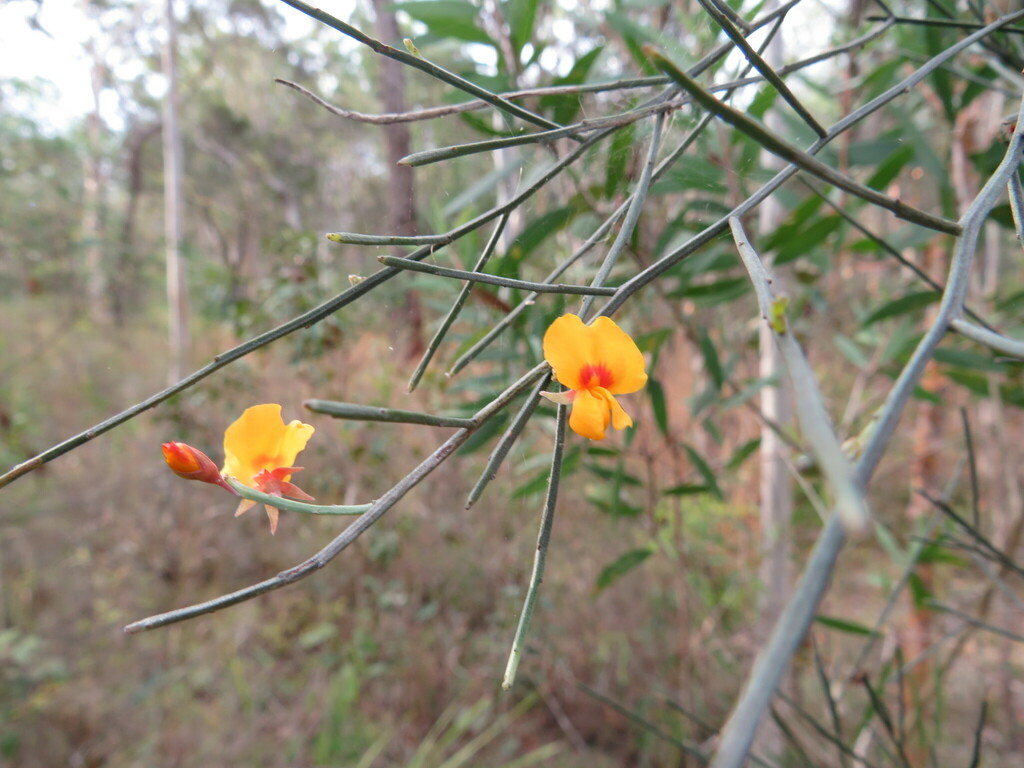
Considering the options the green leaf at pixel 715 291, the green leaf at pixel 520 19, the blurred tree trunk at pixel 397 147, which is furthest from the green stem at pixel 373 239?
the blurred tree trunk at pixel 397 147

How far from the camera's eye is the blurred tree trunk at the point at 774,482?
1162 mm

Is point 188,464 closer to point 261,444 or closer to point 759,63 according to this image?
point 261,444

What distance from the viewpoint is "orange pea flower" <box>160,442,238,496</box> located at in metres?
0.32

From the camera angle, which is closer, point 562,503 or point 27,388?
point 562,503

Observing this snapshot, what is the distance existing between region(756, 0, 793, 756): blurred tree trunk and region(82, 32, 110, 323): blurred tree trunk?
363cm

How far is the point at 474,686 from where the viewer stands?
2090mm

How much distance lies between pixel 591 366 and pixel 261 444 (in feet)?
0.62

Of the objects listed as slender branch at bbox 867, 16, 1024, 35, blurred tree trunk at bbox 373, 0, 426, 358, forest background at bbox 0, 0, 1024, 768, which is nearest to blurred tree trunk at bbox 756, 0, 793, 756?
forest background at bbox 0, 0, 1024, 768

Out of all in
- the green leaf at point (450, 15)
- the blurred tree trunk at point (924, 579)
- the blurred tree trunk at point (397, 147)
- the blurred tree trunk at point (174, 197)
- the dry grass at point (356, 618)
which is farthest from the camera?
the blurred tree trunk at point (174, 197)

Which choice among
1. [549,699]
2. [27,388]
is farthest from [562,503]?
[27,388]

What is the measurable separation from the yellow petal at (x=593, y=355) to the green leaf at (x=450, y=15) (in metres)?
0.69

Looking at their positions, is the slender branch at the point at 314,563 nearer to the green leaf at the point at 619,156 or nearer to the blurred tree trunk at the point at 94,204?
the green leaf at the point at 619,156

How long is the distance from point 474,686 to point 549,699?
0.28 meters

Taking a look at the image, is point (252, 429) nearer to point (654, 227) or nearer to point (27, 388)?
point (654, 227)
